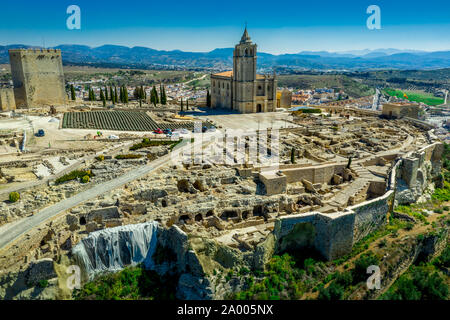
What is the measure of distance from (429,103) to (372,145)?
72.6 m

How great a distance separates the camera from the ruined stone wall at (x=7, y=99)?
158 feet

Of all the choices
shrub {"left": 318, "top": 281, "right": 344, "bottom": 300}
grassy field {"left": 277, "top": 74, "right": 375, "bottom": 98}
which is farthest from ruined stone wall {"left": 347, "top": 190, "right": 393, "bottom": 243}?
grassy field {"left": 277, "top": 74, "right": 375, "bottom": 98}

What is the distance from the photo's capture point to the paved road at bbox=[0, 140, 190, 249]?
59.4 feet

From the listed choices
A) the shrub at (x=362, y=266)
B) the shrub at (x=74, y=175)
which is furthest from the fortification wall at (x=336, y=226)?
the shrub at (x=74, y=175)

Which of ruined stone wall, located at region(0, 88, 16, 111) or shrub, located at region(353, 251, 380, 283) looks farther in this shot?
ruined stone wall, located at region(0, 88, 16, 111)

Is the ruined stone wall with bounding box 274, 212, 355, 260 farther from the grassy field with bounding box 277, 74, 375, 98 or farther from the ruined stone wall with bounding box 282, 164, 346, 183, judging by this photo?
the grassy field with bounding box 277, 74, 375, 98

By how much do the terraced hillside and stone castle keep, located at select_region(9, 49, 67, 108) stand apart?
28.3 feet

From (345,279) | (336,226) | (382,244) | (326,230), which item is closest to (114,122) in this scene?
(326,230)

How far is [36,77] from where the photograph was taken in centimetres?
5094

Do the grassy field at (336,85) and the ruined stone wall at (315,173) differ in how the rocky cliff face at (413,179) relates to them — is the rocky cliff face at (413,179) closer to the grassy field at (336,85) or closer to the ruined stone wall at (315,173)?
the ruined stone wall at (315,173)

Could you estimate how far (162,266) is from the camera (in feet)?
58.9

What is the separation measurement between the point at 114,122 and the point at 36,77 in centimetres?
1732

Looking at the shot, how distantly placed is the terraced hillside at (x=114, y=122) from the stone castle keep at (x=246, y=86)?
11.6m

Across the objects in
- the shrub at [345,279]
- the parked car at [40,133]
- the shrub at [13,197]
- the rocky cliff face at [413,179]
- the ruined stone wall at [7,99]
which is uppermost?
the ruined stone wall at [7,99]
